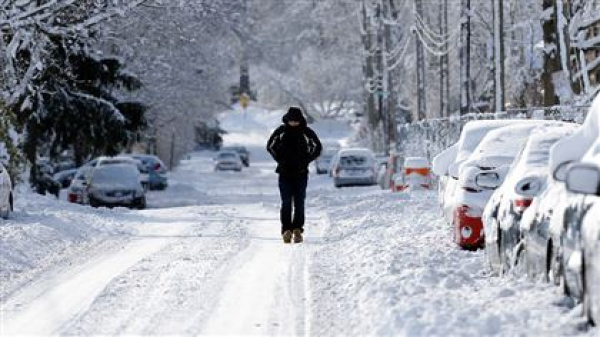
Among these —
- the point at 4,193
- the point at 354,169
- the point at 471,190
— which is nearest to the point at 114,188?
the point at 4,193

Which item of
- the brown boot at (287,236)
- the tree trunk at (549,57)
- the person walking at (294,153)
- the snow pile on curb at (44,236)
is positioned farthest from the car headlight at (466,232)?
the tree trunk at (549,57)

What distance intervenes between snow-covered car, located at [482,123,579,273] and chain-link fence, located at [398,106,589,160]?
848cm

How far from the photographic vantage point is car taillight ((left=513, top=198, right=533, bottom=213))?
10898mm

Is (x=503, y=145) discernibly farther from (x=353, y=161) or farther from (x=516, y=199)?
(x=353, y=161)

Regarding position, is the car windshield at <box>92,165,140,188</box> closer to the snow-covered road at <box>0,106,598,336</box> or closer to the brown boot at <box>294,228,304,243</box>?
the snow-covered road at <box>0,106,598,336</box>

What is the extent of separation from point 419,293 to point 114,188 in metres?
23.6

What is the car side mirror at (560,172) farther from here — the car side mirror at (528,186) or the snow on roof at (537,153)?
the snow on roof at (537,153)

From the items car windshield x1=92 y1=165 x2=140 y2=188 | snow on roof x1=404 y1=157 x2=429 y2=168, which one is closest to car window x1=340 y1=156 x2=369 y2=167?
car windshield x1=92 y1=165 x2=140 y2=188

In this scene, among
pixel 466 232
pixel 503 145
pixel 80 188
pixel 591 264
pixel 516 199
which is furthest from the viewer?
pixel 80 188

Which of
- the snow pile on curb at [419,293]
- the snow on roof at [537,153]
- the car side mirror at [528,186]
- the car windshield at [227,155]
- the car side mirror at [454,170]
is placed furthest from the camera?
the car windshield at [227,155]

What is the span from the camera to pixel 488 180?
1430 cm

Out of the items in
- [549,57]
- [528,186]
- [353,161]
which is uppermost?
[549,57]

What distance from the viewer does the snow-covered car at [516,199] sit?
35.6 ft

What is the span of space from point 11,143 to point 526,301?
22117 mm
